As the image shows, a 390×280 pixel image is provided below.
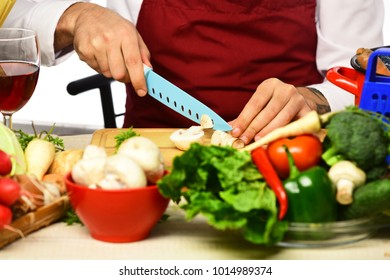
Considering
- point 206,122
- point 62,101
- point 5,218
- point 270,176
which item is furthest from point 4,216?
point 62,101

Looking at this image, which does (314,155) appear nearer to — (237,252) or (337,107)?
(237,252)

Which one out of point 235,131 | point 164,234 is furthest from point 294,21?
point 164,234

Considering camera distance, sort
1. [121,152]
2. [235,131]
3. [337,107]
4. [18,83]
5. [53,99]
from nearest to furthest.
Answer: [121,152] → [18,83] → [235,131] → [337,107] → [53,99]

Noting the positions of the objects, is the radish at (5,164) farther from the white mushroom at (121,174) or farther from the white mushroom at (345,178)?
the white mushroom at (345,178)

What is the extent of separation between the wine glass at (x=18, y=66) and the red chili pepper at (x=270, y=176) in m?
0.47

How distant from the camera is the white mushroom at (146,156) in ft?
3.24

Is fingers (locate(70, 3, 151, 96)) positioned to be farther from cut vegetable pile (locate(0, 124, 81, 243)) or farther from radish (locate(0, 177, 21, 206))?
radish (locate(0, 177, 21, 206))

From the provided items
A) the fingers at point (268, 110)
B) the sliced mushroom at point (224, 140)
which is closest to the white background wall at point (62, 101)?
the fingers at point (268, 110)

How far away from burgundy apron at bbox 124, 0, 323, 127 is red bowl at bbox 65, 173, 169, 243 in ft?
2.72

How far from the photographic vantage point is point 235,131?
147 cm

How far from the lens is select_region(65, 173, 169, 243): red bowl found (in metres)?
0.97

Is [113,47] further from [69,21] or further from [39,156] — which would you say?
[39,156]

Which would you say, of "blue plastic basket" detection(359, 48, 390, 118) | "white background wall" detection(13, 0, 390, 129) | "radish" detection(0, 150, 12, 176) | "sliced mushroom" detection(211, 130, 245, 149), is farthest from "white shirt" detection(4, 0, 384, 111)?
"white background wall" detection(13, 0, 390, 129)

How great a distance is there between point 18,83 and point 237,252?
523 millimetres
